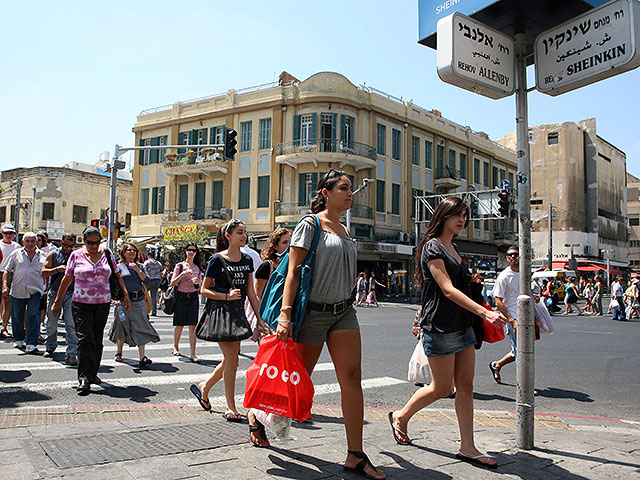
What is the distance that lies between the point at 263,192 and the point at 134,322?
27012 millimetres

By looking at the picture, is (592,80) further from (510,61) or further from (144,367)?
(144,367)

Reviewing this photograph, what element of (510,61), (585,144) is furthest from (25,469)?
(585,144)

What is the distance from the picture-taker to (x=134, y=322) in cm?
793

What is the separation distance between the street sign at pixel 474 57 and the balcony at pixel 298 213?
28.1 metres

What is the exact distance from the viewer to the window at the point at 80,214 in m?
47.8

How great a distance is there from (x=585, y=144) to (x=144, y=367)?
209ft

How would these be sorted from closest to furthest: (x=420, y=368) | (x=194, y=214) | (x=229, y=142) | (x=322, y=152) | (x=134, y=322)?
(x=420, y=368) < (x=134, y=322) < (x=229, y=142) < (x=322, y=152) < (x=194, y=214)

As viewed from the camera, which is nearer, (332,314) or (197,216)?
(332,314)

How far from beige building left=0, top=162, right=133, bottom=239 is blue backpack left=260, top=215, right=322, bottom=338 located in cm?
4565

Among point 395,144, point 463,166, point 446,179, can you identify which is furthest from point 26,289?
point 463,166

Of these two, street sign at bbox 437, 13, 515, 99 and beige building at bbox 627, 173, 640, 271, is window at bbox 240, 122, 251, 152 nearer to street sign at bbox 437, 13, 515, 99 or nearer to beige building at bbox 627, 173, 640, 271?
street sign at bbox 437, 13, 515, 99

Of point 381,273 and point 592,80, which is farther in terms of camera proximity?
point 381,273

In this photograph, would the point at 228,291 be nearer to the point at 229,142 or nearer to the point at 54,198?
the point at 229,142

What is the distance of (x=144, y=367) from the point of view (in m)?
7.92
